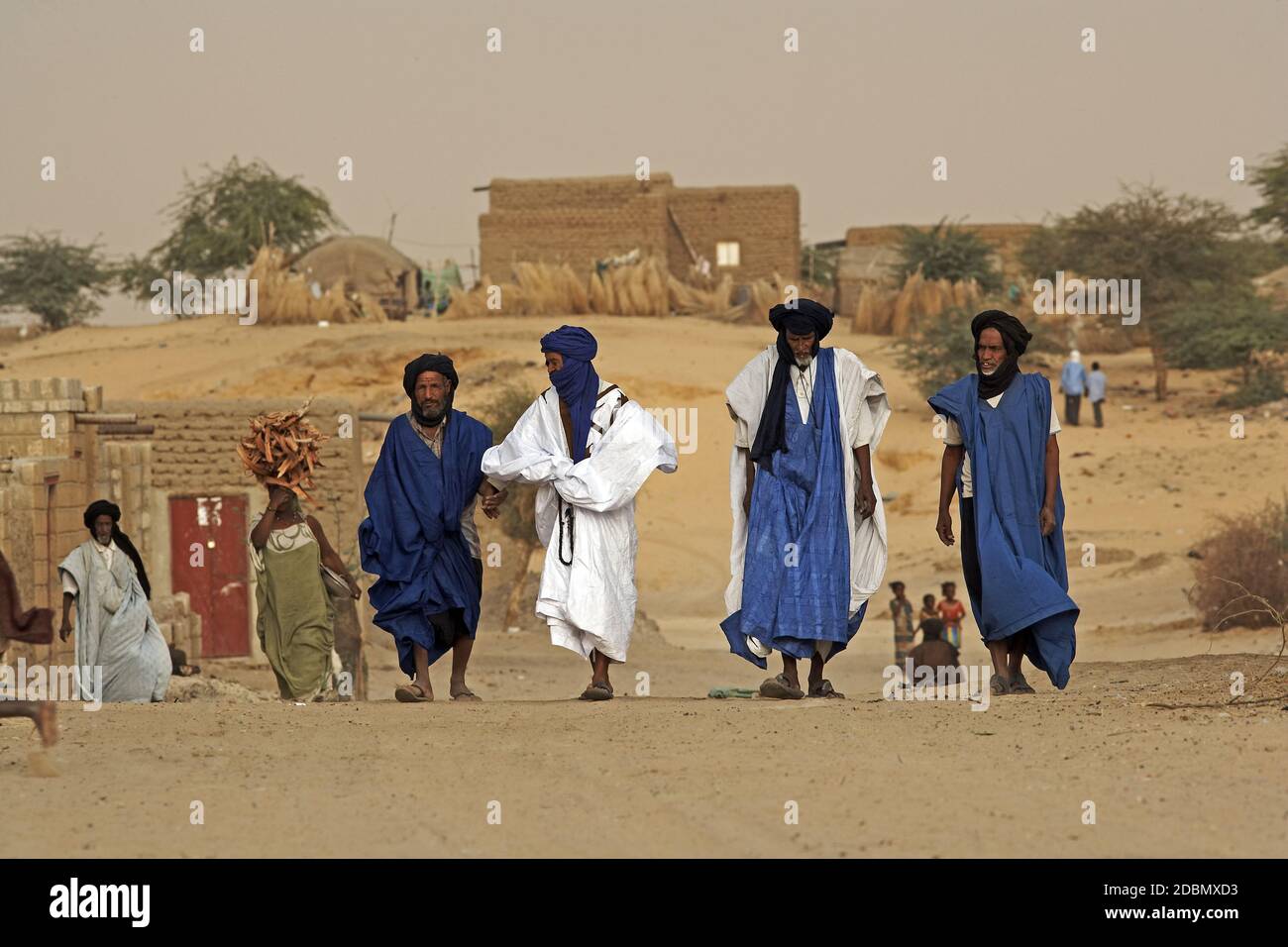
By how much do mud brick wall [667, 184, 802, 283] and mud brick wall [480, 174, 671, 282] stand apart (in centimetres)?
124

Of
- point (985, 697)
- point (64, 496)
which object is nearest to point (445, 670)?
point (64, 496)

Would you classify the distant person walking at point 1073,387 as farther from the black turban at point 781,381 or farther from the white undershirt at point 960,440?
the black turban at point 781,381

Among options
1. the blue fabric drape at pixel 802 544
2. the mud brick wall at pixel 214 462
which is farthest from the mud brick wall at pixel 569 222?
the blue fabric drape at pixel 802 544

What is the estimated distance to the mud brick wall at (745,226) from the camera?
4038cm

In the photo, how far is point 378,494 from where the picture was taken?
9836 mm

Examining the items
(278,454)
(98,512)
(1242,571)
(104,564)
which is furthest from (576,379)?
(1242,571)

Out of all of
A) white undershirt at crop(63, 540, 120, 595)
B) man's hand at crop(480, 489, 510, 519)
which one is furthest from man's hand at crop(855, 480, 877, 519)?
white undershirt at crop(63, 540, 120, 595)

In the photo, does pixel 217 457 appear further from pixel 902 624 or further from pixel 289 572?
pixel 289 572

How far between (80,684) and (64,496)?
3714mm

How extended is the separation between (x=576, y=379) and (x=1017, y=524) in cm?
221

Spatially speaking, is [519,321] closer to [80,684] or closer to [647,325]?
[647,325]

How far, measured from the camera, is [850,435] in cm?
929

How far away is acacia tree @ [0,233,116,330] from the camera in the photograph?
147 ft

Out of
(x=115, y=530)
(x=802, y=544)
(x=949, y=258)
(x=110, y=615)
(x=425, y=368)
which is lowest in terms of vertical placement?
(x=110, y=615)
